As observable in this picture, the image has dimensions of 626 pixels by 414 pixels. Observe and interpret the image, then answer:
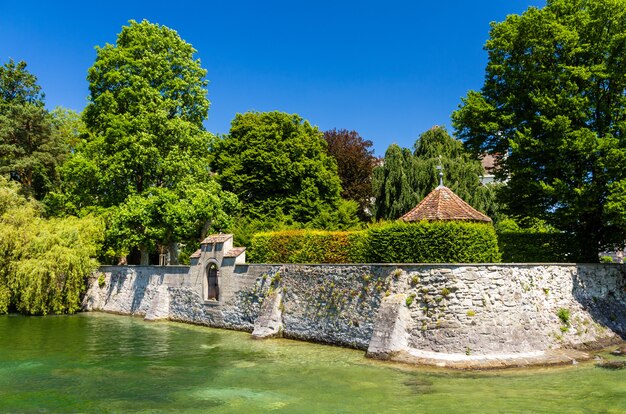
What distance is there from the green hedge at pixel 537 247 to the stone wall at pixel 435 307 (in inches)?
110

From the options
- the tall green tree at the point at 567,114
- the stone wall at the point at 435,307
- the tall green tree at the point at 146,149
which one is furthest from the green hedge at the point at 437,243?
the tall green tree at the point at 146,149

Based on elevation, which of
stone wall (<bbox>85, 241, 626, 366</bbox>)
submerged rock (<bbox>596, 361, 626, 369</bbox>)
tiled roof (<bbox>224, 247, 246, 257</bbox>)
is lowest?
submerged rock (<bbox>596, 361, 626, 369</bbox>)

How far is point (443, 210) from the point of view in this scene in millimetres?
17812

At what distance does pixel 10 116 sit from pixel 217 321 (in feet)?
88.5

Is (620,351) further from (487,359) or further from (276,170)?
(276,170)

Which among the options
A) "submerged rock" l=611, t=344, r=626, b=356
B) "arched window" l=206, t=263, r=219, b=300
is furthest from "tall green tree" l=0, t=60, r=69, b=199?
"submerged rock" l=611, t=344, r=626, b=356

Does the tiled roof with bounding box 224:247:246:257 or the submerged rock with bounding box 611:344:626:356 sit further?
the tiled roof with bounding box 224:247:246:257

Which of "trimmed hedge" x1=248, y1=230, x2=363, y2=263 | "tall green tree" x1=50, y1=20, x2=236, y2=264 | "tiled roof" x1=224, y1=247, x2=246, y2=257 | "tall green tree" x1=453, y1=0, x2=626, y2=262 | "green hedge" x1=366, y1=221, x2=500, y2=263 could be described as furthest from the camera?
"tall green tree" x1=50, y1=20, x2=236, y2=264

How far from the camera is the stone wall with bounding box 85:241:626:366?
46.4ft

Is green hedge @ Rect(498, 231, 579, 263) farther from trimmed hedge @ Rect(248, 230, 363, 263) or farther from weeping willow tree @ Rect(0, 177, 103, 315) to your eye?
weeping willow tree @ Rect(0, 177, 103, 315)

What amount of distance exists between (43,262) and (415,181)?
2189 centimetres

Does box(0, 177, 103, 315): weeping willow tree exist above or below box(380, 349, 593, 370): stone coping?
above

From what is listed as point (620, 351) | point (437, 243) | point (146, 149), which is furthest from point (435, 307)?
point (146, 149)

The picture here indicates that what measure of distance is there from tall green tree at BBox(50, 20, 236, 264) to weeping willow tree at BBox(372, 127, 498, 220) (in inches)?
390
